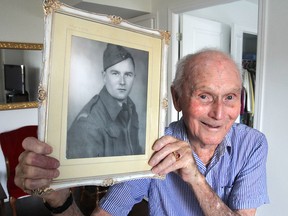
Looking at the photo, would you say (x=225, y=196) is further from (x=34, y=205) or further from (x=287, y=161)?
(x=34, y=205)

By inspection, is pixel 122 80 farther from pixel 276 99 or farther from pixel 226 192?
pixel 276 99

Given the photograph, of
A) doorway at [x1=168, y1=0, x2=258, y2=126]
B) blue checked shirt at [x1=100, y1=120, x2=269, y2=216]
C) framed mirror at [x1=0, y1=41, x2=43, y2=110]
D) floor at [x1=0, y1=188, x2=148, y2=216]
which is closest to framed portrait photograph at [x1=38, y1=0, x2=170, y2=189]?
blue checked shirt at [x1=100, y1=120, x2=269, y2=216]

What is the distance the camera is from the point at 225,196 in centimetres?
89

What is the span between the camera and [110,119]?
611mm

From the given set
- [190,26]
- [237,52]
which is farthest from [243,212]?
[237,52]

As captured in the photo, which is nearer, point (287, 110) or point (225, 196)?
point (225, 196)

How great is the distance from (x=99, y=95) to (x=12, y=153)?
240cm

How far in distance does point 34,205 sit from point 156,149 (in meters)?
2.84

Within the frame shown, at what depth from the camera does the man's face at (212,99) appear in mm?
813

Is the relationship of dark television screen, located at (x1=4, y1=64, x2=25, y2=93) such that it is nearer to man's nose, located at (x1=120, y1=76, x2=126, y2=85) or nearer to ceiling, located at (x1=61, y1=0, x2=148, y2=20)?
ceiling, located at (x1=61, y1=0, x2=148, y2=20)

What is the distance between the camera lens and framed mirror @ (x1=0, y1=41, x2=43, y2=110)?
2703 millimetres

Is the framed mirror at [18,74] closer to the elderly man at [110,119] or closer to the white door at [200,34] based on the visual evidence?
the white door at [200,34]

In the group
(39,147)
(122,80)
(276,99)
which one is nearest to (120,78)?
(122,80)

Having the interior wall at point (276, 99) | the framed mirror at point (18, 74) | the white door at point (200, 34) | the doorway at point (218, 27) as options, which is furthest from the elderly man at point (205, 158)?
the framed mirror at point (18, 74)
